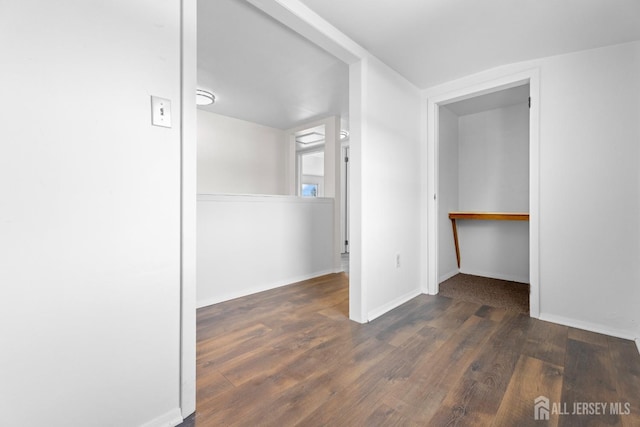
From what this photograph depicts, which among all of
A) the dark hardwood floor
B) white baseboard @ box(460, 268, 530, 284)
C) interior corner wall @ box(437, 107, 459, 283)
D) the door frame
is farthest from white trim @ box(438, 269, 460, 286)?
the dark hardwood floor

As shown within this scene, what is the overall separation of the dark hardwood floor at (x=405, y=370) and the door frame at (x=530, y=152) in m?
0.51

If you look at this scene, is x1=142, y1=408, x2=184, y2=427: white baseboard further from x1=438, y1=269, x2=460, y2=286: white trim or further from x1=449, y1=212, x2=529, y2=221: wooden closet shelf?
x1=449, y1=212, x2=529, y2=221: wooden closet shelf

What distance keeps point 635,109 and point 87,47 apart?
319cm

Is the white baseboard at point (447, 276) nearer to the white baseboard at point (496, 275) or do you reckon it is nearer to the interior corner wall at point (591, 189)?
the white baseboard at point (496, 275)

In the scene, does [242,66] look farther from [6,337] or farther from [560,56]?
[560,56]

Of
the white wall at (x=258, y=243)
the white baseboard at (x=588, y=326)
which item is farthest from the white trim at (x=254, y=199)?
the white baseboard at (x=588, y=326)

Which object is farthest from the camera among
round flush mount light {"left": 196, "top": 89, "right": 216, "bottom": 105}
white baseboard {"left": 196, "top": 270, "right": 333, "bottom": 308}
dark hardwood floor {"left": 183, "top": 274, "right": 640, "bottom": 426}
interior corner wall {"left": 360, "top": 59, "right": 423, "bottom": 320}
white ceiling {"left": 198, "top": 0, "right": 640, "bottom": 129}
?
round flush mount light {"left": 196, "top": 89, "right": 216, "bottom": 105}

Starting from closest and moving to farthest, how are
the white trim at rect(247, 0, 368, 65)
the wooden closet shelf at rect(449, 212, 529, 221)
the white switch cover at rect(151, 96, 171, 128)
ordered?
the white switch cover at rect(151, 96, 171, 128)
the white trim at rect(247, 0, 368, 65)
the wooden closet shelf at rect(449, 212, 529, 221)

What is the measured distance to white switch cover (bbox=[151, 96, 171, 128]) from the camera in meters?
1.14

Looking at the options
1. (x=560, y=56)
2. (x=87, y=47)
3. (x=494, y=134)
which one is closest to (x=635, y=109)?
(x=560, y=56)

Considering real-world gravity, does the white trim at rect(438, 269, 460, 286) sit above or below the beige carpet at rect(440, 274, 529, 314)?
above

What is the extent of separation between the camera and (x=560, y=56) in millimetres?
2258

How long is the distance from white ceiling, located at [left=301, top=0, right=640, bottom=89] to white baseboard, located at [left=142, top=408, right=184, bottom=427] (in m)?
2.23

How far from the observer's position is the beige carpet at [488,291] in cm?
271
